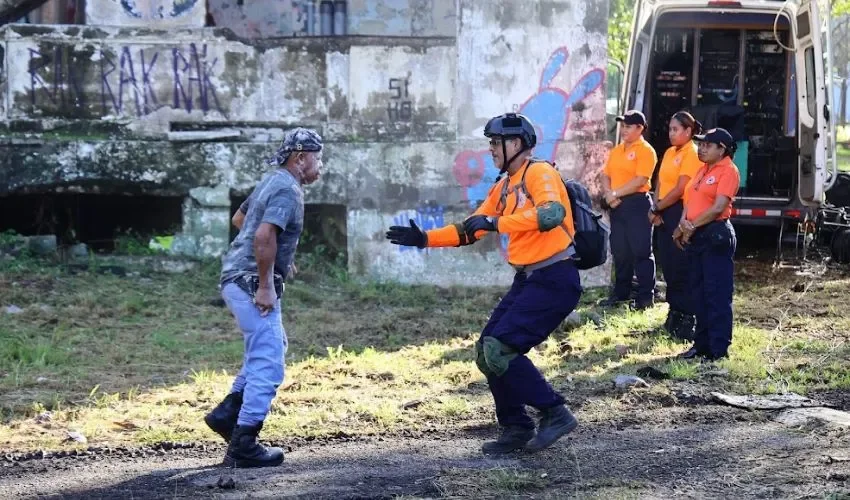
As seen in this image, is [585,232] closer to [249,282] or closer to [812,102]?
[249,282]

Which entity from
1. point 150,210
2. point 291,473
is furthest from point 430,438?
point 150,210

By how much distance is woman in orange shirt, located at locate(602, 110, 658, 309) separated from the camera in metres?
10.0

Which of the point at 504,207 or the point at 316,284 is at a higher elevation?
the point at 504,207

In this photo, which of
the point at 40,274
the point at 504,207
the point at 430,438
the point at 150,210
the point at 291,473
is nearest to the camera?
the point at 291,473

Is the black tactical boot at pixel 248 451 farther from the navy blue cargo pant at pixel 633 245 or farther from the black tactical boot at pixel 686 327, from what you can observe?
the navy blue cargo pant at pixel 633 245

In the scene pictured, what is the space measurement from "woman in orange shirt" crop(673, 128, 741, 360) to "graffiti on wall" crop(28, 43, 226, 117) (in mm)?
5126

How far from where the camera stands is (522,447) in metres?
6.19

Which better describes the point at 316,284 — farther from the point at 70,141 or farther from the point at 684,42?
the point at 684,42

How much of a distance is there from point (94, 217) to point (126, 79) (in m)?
1.87

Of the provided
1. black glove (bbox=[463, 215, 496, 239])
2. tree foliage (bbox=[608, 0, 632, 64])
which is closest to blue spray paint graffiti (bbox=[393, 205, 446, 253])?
black glove (bbox=[463, 215, 496, 239])

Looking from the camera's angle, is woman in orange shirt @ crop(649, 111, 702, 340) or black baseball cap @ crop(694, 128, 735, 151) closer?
black baseball cap @ crop(694, 128, 735, 151)

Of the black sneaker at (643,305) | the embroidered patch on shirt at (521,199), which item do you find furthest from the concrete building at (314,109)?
the embroidered patch on shirt at (521,199)

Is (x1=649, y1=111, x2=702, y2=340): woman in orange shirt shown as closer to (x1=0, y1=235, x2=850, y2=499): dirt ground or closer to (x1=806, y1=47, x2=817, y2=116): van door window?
(x1=0, y1=235, x2=850, y2=499): dirt ground

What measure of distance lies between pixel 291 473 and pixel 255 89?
6.33 m
